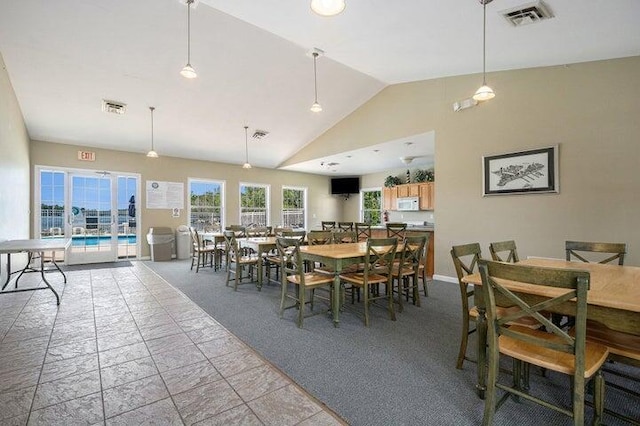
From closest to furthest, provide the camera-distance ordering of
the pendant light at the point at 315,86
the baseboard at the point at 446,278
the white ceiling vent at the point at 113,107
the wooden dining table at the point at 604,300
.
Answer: the wooden dining table at the point at 604,300, the pendant light at the point at 315,86, the baseboard at the point at 446,278, the white ceiling vent at the point at 113,107

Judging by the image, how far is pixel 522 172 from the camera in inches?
168

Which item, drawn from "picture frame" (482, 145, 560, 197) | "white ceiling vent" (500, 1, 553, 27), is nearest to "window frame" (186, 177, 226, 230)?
"picture frame" (482, 145, 560, 197)

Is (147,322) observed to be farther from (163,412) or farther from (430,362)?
(430,362)

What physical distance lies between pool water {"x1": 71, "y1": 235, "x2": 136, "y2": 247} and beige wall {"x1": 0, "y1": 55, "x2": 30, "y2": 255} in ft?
3.20

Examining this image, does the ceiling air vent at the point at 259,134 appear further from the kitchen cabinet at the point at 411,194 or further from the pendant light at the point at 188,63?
the kitchen cabinet at the point at 411,194

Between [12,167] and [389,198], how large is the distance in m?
7.81

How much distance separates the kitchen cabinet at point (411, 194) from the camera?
302 inches

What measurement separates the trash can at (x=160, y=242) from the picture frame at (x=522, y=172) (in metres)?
6.88

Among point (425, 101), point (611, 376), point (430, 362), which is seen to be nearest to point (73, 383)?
point (430, 362)

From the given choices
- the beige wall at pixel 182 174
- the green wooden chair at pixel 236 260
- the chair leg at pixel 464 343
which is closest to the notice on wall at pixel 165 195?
the beige wall at pixel 182 174

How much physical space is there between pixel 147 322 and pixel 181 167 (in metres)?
5.65

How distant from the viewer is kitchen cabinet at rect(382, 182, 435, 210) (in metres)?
7.68

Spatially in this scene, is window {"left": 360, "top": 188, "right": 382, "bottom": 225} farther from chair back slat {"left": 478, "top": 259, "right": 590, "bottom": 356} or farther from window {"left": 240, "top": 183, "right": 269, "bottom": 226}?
chair back slat {"left": 478, "top": 259, "right": 590, "bottom": 356}

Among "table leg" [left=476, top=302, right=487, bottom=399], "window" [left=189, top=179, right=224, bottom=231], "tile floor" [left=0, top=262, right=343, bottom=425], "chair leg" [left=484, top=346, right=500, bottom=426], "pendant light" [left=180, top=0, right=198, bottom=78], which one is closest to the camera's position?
"chair leg" [left=484, top=346, right=500, bottom=426]
